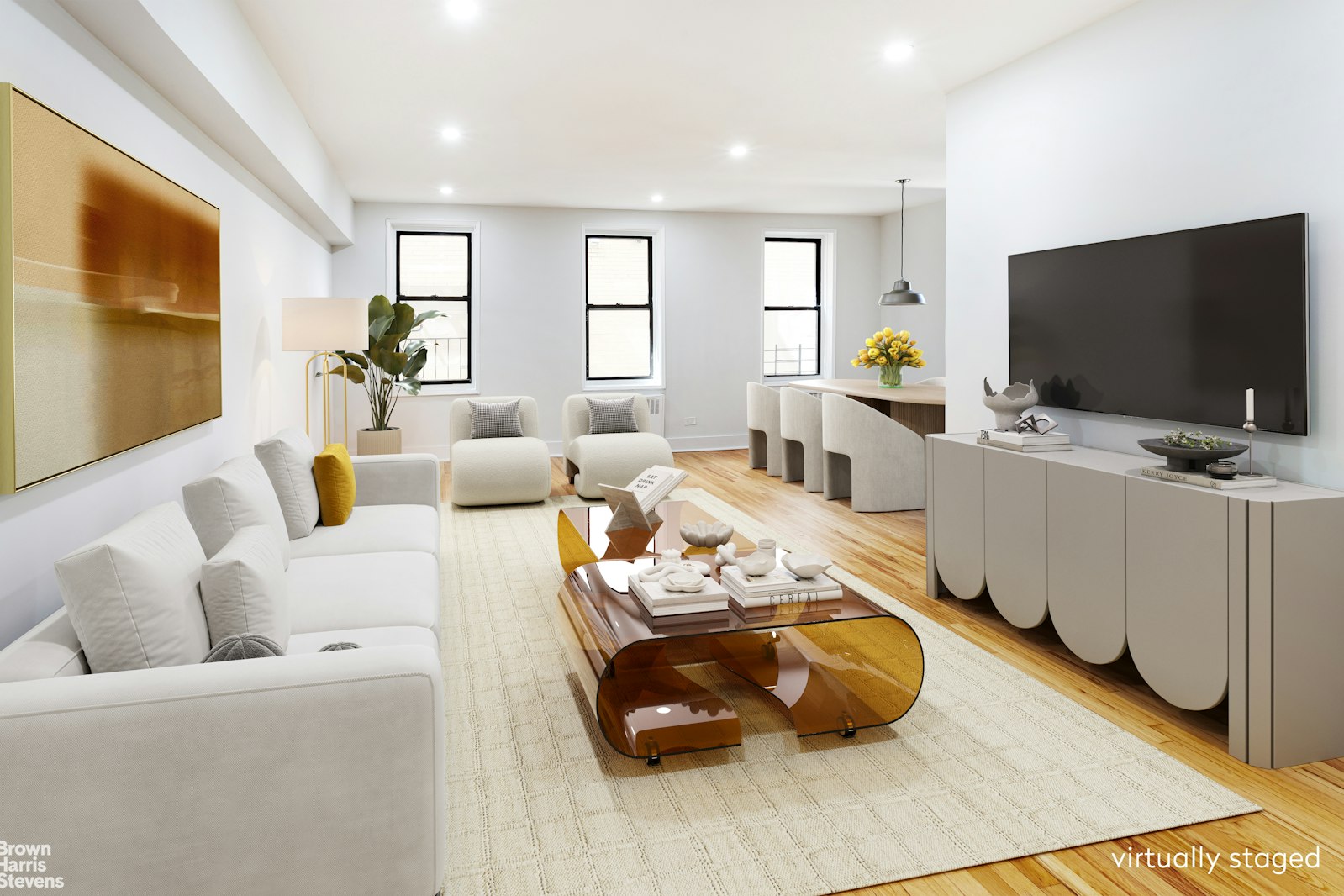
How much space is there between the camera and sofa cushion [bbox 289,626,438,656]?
2213 millimetres

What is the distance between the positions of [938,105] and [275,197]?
4.00 metres

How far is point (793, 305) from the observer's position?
9.55 metres

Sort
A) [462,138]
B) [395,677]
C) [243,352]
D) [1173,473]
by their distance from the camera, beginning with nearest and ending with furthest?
1. [395,677]
2. [1173,473]
3. [243,352]
4. [462,138]

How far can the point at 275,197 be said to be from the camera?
526 cm

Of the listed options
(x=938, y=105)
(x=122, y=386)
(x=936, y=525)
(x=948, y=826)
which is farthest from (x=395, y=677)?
(x=938, y=105)

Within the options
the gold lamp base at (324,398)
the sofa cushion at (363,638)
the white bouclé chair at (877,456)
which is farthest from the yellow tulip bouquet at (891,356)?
the sofa cushion at (363,638)

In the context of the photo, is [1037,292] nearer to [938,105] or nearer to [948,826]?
[938,105]

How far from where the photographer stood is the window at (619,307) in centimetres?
893

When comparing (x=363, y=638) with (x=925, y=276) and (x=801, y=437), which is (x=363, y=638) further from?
(x=925, y=276)

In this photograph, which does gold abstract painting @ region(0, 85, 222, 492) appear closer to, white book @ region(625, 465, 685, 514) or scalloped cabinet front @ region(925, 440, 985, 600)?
white book @ region(625, 465, 685, 514)

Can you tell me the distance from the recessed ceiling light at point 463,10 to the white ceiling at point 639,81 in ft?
0.14

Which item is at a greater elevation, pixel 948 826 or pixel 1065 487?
pixel 1065 487

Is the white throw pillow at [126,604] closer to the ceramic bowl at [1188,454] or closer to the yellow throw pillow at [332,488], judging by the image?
the yellow throw pillow at [332,488]

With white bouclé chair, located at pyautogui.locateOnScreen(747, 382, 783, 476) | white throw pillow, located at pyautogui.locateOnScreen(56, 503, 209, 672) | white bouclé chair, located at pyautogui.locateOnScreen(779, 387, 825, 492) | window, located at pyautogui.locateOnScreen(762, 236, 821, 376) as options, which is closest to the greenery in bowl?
white throw pillow, located at pyautogui.locateOnScreen(56, 503, 209, 672)
